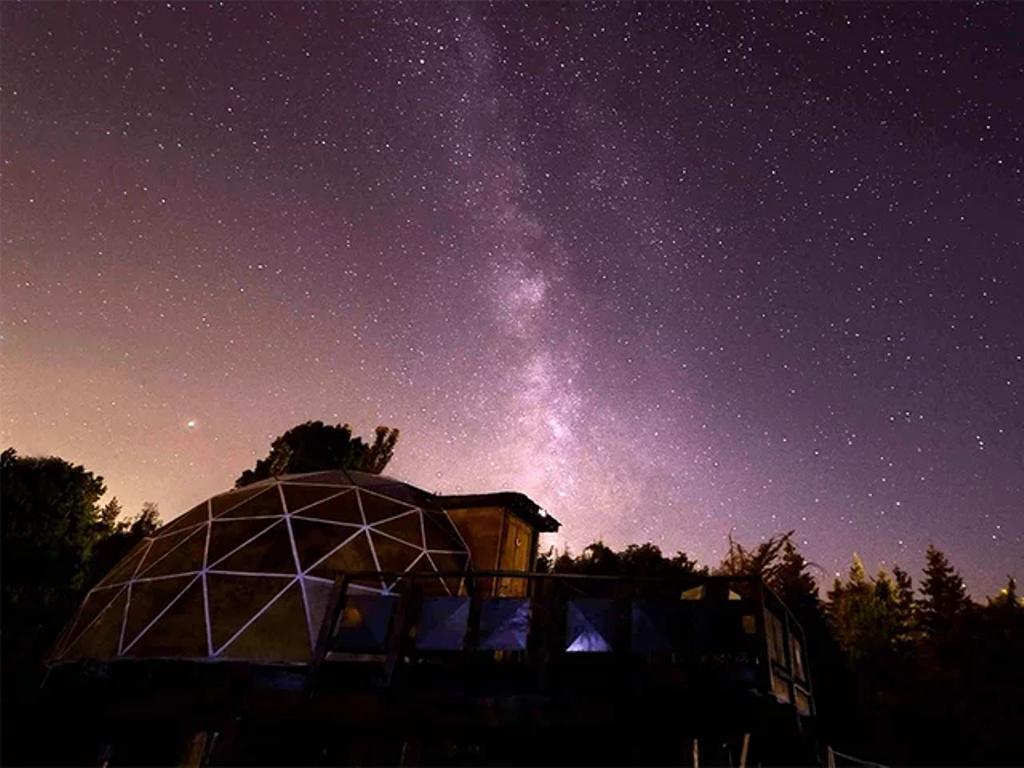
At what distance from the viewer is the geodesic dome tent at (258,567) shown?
1023cm

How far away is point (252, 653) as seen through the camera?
9.90 m

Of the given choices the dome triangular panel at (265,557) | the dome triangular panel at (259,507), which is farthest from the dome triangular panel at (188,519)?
the dome triangular panel at (265,557)

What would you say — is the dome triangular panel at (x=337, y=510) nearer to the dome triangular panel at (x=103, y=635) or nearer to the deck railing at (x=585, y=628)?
the dome triangular panel at (x=103, y=635)

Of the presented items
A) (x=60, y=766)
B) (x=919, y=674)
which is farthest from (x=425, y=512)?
(x=919, y=674)

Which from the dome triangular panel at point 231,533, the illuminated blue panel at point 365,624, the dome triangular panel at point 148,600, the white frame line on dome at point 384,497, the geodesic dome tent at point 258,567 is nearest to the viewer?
the illuminated blue panel at point 365,624

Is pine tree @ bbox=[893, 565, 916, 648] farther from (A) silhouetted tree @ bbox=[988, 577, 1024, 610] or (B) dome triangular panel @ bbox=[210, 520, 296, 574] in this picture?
(B) dome triangular panel @ bbox=[210, 520, 296, 574]

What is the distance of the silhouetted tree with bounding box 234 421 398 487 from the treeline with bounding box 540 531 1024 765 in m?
8.41

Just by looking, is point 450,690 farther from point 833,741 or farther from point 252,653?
point 833,741

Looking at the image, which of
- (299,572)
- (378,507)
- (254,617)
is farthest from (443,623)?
(378,507)

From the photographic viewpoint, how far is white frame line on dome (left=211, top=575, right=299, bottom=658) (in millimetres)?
9961

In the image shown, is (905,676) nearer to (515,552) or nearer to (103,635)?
(515,552)

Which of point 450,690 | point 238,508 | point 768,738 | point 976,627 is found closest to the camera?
point 768,738

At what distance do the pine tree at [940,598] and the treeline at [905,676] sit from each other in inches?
75.1

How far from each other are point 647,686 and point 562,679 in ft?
2.94
